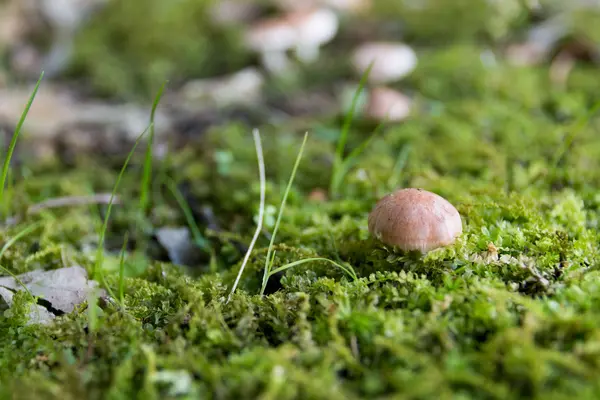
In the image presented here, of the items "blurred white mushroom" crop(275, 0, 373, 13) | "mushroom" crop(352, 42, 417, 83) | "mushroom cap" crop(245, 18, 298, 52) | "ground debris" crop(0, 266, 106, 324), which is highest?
"blurred white mushroom" crop(275, 0, 373, 13)

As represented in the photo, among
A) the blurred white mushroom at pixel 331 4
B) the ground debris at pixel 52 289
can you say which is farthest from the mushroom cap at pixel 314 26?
the ground debris at pixel 52 289

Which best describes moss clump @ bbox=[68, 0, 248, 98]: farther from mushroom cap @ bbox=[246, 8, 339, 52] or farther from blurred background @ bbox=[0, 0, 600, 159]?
mushroom cap @ bbox=[246, 8, 339, 52]

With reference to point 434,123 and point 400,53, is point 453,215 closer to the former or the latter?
point 434,123

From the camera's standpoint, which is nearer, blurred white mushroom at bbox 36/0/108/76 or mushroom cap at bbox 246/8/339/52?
mushroom cap at bbox 246/8/339/52

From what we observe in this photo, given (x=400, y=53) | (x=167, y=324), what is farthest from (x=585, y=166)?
(x=167, y=324)

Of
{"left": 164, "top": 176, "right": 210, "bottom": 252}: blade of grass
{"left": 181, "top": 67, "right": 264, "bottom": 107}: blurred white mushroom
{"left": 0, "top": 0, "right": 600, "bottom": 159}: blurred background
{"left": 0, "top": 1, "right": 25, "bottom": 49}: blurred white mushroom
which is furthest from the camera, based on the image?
{"left": 0, "top": 1, "right": 25, "bottom": 49}: blurred white mushroom

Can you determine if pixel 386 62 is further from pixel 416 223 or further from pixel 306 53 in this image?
pixel 416 223

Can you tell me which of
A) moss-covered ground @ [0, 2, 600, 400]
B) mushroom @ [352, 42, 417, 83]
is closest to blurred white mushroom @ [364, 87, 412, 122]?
moss-covered ground @ [0, 2, 600, 400]
